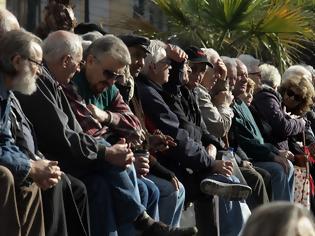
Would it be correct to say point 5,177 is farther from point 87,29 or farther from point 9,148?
point 87,29

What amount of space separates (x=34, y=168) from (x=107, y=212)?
1003 millimetres

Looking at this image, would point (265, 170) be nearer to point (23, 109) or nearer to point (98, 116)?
point (98, 116)

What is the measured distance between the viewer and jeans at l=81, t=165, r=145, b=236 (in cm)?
696

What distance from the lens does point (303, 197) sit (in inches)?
443

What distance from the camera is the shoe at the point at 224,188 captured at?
335 inches

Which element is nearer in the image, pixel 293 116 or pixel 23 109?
pixel 23 109

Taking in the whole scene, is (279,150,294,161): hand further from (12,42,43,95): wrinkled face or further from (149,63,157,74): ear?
(12,42,43,95): wrinkled face

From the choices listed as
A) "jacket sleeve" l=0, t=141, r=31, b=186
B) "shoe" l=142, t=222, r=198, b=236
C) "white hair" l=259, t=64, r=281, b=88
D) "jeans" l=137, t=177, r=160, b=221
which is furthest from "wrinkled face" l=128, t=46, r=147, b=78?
"white hair" l=259, t=64, r=281, b=88

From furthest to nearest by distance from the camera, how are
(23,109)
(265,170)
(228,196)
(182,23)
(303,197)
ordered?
1. (182,23)
2. (303,197)
3. (265,170)
4. (228,196)
5. (23,109)

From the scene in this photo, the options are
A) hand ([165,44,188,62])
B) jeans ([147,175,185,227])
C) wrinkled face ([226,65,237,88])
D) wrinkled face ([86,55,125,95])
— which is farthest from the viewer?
wrinkled face ([226,65,237,88])

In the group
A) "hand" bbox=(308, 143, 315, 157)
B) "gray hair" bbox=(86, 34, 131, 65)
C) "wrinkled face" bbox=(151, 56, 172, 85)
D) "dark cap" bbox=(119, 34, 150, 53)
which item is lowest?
"hand" bbox=(308, 143, 315, 157)

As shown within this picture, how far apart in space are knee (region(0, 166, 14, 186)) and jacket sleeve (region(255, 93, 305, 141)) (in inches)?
218

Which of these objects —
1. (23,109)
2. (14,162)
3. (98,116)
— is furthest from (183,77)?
(14,162)

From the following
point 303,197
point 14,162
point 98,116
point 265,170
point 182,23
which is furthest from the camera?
point 182,23
